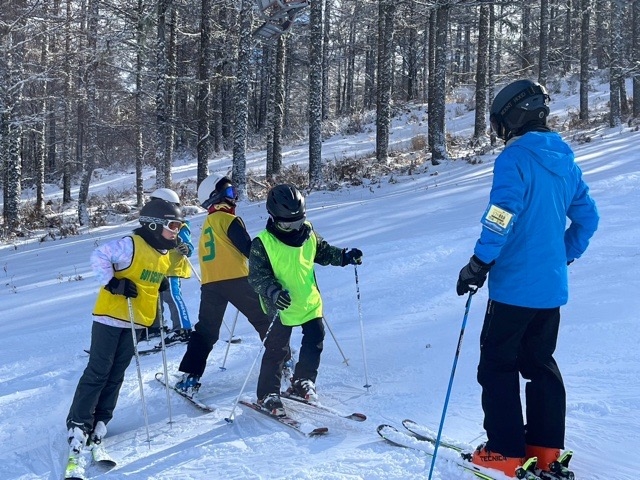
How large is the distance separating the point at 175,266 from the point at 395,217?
5.84 metres

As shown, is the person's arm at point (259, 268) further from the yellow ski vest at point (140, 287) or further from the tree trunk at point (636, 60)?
the tree trunk at point (636, 60)

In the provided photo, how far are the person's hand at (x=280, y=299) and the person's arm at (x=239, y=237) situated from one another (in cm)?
112

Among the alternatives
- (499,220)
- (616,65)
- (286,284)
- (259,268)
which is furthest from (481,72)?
(499,220)

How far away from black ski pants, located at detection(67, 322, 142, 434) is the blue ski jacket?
2.80 metres

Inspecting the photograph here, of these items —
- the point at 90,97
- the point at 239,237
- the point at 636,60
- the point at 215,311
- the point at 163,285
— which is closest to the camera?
the point at 163,285

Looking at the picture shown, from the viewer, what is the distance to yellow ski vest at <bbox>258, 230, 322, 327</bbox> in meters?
4.69

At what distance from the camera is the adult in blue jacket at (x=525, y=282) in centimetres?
331

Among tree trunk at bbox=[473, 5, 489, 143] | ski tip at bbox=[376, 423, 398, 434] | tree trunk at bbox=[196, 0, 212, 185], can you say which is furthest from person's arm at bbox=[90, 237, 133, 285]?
tree trunk at bbox=[473, 5, 489, 143]

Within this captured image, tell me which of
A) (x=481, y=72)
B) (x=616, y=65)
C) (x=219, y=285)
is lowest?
(x=219, y=285)

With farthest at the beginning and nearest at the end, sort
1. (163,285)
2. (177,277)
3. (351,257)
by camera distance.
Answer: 1. (177,277)
2. (351,257)
3. (163,285)

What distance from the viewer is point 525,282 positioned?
3318mm

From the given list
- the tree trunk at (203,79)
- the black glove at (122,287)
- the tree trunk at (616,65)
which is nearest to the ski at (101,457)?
the black glove at (122,287)

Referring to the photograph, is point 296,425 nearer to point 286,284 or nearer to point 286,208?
point 286,284

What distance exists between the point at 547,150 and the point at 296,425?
255cm
